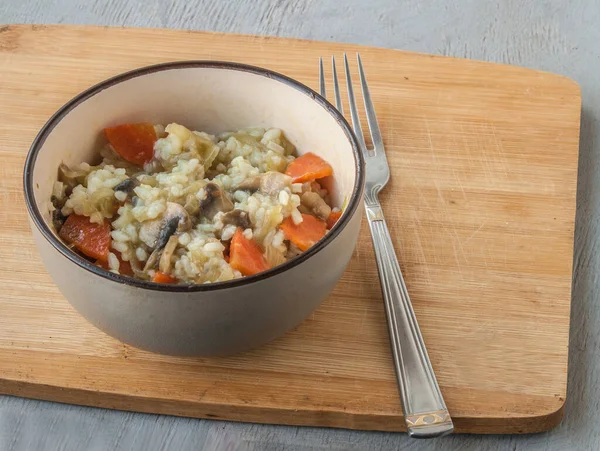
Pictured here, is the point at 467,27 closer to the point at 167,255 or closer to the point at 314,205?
the point at 314,205

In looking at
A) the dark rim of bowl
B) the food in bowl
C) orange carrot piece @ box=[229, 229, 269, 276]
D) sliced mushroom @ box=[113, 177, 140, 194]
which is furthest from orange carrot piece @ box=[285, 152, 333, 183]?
sliced mushroom @ box=[113, 177, 140, 194]

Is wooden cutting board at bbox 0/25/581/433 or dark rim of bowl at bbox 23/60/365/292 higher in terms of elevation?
dark rim of bowl at bbox 23/60/365/292

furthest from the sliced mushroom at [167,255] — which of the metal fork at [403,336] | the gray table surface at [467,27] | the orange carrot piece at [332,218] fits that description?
the gray table surface at [467,27]

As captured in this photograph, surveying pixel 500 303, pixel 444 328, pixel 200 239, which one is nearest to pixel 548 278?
pixel 500 303

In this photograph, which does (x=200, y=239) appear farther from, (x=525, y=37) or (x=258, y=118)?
(x=525, y=37)

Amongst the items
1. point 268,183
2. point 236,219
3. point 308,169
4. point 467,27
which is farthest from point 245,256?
point 467,27

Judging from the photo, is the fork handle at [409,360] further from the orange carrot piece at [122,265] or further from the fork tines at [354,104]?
the orange carrot piece at [122,265]

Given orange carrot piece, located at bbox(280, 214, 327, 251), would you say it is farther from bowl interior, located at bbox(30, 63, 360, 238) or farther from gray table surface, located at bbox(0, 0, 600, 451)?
gray table surface, located at bbox(0, 0, 600, 451)
